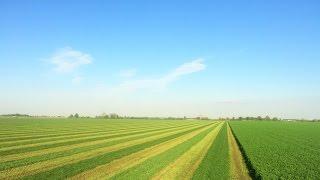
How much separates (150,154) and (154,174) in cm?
767

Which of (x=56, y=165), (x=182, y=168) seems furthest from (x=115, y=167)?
(x=182, y=168)

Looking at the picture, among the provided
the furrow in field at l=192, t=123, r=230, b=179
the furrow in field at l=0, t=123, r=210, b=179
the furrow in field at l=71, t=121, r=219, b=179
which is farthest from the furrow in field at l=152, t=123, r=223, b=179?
the furrow in field at l=0, t=123, r=210, b=179

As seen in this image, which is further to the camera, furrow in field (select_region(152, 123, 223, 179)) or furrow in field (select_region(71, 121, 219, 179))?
furrow in field (select_region(152, 123, 223, 179))

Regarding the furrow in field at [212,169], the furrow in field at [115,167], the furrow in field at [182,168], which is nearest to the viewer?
the furrow in field at [115,167]

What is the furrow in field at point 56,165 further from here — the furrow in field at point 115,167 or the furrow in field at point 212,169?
the furrow in field at point 212,169

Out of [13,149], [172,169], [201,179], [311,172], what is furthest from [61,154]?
[311,172]

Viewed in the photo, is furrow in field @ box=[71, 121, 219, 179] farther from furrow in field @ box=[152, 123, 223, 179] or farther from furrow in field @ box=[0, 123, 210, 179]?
furrow in field @ box=[152, 123, 223, 179]

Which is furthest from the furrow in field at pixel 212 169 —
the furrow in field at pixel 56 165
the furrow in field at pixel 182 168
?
the furrow in field at pixel 56 165

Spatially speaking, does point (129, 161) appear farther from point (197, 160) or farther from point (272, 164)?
point (272, 164)

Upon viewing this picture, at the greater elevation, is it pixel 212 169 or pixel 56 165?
pixel 56 165

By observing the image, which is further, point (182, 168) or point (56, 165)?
point (182, 168)

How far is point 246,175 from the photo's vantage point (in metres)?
17.1

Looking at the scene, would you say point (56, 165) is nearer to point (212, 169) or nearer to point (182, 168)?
point (182, 168)

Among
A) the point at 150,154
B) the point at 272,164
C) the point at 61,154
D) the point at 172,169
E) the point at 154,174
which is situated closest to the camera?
the point at 154,174
